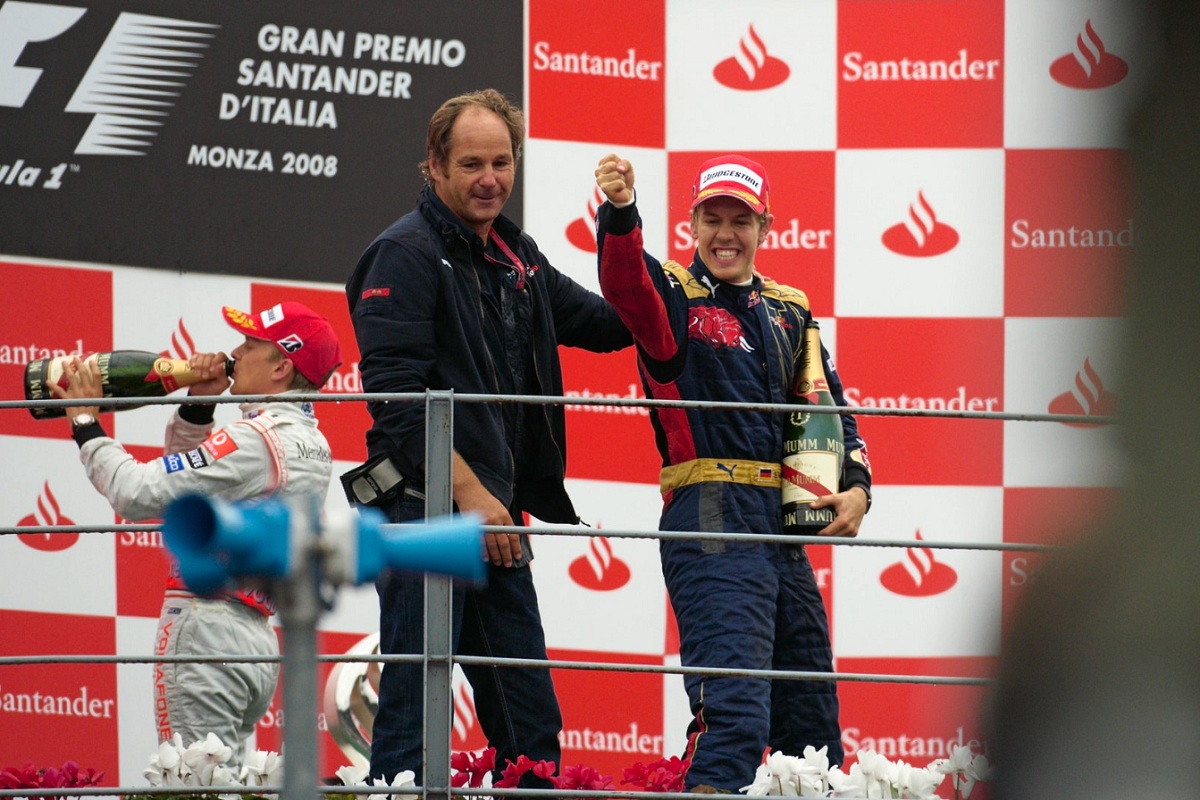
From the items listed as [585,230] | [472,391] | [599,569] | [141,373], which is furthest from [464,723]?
[472,391]

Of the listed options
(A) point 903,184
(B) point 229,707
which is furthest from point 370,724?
(A) point 903,184

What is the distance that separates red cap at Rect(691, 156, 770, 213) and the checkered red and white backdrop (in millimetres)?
1219

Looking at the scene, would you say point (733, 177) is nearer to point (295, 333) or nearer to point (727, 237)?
point (727, 237)

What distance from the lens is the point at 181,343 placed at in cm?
433

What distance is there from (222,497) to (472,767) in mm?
661

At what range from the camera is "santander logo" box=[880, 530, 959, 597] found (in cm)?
447

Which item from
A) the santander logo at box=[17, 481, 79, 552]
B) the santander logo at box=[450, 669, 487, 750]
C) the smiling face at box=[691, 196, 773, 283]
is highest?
the smiling face at box=[691, 196, 773, 283]

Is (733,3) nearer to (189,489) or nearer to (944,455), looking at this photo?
(944,455)

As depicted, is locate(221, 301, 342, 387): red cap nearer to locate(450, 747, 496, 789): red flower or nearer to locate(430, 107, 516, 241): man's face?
locate(430, 107, 516, 241): man's face

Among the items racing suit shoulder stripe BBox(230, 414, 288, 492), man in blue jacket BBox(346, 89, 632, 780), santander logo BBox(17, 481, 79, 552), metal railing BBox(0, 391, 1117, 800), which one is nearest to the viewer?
metal railing BBox(0, 391, 1117, 800)

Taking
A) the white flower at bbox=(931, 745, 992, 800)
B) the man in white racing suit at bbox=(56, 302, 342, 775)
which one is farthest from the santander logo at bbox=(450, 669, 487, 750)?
the white flower at bbox=(931, 745, 992, 800)

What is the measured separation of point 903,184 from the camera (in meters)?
4.53

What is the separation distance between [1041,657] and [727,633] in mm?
1767

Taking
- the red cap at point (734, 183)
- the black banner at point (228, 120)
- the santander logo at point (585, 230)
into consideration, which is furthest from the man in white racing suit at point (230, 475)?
the santander logo at point (585, 230)
